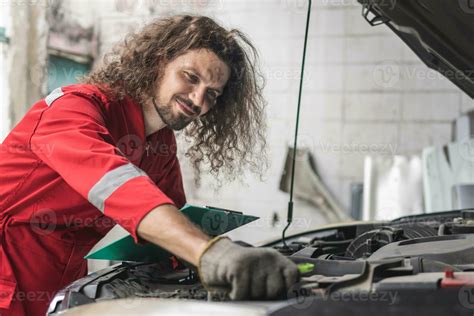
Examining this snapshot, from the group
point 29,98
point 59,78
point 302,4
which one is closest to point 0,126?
point 29,98

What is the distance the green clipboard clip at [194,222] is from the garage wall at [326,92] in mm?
3270

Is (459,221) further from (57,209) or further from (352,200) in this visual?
(352,200)

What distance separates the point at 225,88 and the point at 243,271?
1.17m

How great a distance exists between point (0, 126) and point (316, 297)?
3.63m

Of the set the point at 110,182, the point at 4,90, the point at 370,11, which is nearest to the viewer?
the point at 110,182

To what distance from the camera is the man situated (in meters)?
1.47

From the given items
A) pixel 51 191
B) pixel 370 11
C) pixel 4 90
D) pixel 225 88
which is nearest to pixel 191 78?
pixel 225 88

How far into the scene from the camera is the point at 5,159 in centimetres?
205

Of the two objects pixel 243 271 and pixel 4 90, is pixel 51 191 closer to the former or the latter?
pixel 243 271

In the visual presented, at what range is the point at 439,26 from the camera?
2.23m

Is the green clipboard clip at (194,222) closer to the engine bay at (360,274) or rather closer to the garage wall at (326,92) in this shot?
the engine bay at (360,274)

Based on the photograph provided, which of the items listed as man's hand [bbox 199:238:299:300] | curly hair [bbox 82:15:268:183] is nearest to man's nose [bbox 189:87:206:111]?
curly hair [bbox 82:15:268:183]

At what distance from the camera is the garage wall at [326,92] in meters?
5.45

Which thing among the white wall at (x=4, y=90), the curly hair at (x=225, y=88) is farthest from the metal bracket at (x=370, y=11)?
the white wall at (x=4, y=90)
